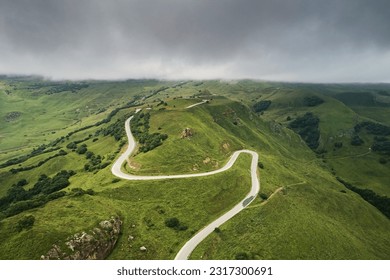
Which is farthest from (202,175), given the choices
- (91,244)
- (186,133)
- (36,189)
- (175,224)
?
(36,189)

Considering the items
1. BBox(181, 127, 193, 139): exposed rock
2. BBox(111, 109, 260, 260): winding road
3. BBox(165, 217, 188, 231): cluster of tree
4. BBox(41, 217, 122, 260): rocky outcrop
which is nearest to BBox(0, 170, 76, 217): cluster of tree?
BBox(111, 109, 260, 260): winding road

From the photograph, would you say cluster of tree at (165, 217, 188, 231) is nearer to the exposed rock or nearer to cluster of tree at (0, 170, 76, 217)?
cluster of tree at (0, 170, 76, 217)

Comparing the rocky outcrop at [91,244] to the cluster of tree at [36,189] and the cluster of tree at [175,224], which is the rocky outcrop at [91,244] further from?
the cluster of tree at [36,189]

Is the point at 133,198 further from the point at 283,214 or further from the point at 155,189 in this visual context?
the point at 283,214

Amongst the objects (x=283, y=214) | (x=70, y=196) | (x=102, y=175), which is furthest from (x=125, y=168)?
(x=283, y=214)

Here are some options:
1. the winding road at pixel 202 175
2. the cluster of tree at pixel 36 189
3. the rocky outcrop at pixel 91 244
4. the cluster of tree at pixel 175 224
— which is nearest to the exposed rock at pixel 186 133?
the winding road at pixel 202 175

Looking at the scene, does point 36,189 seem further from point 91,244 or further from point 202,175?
point 202,175

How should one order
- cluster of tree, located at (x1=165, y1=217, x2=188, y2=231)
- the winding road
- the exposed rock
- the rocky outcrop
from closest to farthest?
the rocky outcrop → the winding road → cluster of tree, located at (x1=165, y1=217, x2=188, y2=231) → the exposed rock
